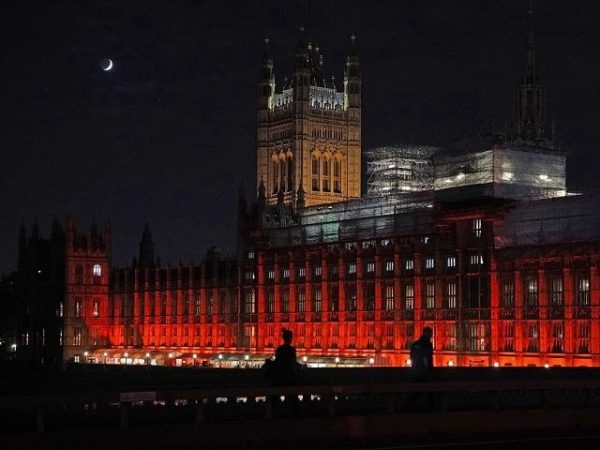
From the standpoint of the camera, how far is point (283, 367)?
34188mm

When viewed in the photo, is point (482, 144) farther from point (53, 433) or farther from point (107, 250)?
point (53, 433)

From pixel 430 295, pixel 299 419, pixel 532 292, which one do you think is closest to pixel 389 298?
pixel 430 295

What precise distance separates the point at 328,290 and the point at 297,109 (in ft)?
193

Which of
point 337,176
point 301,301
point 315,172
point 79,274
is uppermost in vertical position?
point 315,172

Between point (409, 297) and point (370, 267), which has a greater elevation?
point (370, 267)

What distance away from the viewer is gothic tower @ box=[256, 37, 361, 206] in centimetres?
17450

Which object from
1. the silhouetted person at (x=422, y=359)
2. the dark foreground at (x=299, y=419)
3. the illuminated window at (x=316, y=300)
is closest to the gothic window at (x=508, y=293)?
the illuminated window at (x=316, y=300)

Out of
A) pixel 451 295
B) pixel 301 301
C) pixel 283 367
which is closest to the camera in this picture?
pixel 283 367

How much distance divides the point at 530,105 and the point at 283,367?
114 m

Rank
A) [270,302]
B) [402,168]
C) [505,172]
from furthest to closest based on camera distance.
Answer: [402,168], [270,302], [505,172]

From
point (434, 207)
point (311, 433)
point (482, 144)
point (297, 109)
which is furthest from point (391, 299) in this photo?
point (311, 433)

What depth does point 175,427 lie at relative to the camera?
3189 centimetres

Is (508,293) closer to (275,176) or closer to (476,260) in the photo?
(476,260)

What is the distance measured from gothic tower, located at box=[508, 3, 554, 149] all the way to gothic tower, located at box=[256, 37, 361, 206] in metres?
36.3
